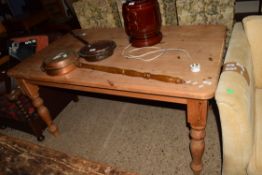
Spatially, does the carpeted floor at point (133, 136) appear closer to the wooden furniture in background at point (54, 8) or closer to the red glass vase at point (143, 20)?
the red glass vase at point (143, 20)

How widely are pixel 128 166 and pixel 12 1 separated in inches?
187

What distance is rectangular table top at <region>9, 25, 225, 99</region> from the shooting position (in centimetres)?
100

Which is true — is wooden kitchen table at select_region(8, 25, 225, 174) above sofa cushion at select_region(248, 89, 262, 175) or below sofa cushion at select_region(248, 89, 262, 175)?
above

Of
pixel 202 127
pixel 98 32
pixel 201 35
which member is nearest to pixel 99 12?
pixel 98 32

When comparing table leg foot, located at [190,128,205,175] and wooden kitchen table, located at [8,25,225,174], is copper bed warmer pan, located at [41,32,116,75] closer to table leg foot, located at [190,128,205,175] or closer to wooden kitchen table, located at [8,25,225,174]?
wooden kitchen table, located at [8,25,225,174]

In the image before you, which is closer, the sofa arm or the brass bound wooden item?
the sofa arm

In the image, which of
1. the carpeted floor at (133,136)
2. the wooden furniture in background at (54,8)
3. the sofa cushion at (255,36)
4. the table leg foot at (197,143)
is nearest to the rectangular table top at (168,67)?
the sofa cushion at (255,36)

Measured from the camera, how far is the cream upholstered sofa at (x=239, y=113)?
876 mm

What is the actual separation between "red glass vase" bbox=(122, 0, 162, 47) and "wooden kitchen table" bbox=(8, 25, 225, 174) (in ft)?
0.31

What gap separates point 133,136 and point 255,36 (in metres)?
1.14

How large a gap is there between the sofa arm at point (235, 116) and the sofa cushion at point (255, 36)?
0.71 feet

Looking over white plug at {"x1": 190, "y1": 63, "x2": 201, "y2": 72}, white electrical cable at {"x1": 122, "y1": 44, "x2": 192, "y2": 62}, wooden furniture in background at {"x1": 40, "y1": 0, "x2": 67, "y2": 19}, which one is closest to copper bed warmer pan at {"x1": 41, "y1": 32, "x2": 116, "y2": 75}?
white electrical cable at {"x1": 122, "y1": 44, "x2": 192, "y2": 62}

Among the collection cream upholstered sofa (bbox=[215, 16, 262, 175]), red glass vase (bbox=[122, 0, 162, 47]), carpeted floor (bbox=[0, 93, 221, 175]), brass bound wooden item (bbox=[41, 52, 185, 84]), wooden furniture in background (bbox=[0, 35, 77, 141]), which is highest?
red glass vase (bbox=[122, 0, 162, 47])

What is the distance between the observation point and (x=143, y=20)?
1224 millimetres
